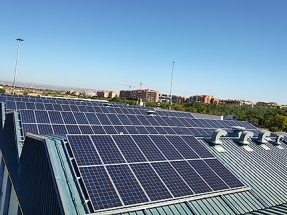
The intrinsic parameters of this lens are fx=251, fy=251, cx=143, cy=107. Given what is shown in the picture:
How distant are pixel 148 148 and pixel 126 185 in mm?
3289

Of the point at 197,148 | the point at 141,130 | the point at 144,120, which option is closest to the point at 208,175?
the point at 197,148

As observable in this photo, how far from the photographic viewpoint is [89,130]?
77.0 feet

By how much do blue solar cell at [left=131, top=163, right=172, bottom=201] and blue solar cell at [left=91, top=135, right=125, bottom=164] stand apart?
840 millimetres

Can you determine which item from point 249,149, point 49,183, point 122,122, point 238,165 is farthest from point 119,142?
point 122,122

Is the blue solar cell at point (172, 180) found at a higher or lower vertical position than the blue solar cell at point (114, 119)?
lower

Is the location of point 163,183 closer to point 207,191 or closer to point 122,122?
point 207,191

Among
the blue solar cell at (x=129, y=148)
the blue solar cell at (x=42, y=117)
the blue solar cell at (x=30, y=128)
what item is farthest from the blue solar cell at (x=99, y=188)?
the blue solar cell at (x=42, y=117)

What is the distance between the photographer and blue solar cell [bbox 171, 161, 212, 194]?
38.2ft

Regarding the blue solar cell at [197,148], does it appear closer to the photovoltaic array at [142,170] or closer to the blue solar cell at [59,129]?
the photovoltaic array at [142,170]

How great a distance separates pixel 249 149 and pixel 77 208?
15574 millimetres

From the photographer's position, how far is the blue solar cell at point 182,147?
13.8 meters

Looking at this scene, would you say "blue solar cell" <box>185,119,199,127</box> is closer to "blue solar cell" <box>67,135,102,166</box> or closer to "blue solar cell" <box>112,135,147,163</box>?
"blue solar cell" <box>112,135,147,163</box>

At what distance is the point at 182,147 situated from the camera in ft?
47.2

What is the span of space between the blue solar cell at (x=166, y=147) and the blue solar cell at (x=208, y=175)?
89 centimetres
